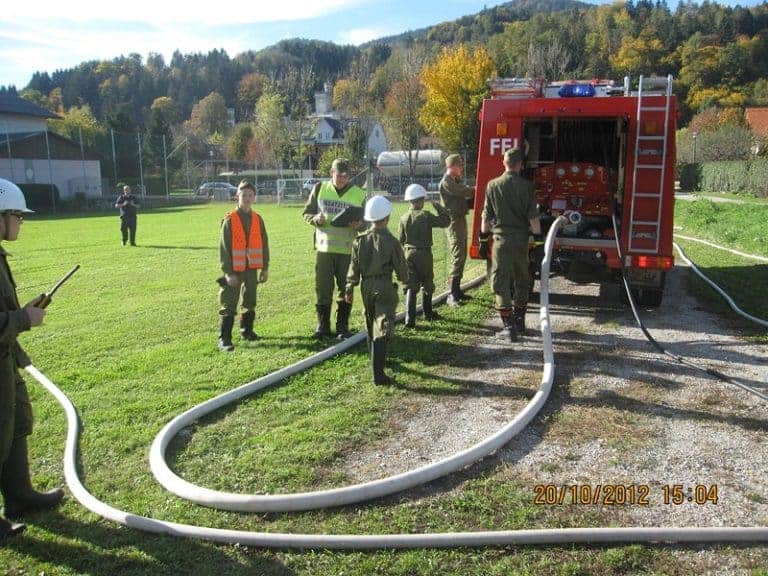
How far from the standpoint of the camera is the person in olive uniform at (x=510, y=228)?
704 cm

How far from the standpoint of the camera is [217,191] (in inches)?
1865

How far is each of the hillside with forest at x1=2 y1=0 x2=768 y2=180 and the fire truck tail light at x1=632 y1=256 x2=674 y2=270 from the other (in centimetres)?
3785

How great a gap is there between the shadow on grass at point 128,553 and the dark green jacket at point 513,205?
188 inches

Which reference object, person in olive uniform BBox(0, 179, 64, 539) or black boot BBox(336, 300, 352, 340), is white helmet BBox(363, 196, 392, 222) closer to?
black boot BBox(336, 300, 352, 340)

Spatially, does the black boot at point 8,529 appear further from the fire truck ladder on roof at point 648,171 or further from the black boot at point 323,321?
the fire truck ladder on roof at point 648,171

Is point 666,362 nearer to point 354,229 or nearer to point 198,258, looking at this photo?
point 354,229

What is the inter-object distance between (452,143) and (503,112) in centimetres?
3793

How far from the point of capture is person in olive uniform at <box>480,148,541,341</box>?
704 cm

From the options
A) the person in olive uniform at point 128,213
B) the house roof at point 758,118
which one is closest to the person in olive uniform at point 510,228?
the person in olive uniform at point 128,213

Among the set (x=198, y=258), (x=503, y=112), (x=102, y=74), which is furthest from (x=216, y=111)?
(x=503, y=112)

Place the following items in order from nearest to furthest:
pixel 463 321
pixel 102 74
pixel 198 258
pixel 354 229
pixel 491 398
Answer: pixel 491 398 < pixel 354 229 < pixel 463 321 < pixel 198 258 < pixel 102 74

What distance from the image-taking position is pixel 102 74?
124938mm

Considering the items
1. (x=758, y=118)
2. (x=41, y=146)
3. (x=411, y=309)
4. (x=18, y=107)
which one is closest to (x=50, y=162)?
(x=41, y=146)

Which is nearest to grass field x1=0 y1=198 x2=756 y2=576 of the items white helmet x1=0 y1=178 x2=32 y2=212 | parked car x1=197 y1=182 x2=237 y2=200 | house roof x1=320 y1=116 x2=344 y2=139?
white helmet x1=0 y1=178 x2=32 y2=212
